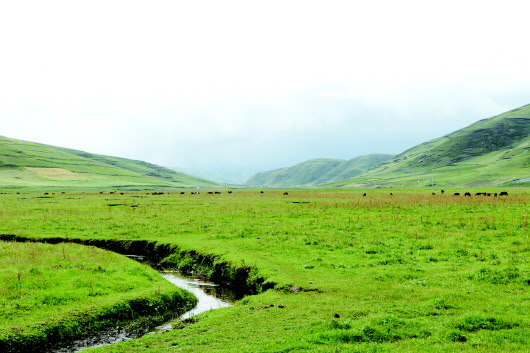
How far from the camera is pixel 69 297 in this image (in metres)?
19.8

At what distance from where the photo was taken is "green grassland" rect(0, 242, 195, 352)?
53.7ft

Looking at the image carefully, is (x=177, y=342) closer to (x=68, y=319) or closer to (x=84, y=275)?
(x=68, y=319)

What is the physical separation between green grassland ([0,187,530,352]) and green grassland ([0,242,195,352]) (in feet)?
9.42

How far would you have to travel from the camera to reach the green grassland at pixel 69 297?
644 inches

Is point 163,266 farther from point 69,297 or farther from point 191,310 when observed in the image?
point 69,297

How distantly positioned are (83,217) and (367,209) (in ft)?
139

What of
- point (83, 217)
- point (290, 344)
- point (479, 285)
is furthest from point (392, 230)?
point (83, 217)

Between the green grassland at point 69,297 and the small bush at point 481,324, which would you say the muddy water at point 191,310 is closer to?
the green grassland at point 69,297

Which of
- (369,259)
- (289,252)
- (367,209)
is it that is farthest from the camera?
(367,209)

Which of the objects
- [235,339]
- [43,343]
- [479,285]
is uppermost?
[479,285]

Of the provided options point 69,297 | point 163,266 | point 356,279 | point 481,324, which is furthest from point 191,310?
point 481,324

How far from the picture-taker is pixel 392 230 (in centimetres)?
3769

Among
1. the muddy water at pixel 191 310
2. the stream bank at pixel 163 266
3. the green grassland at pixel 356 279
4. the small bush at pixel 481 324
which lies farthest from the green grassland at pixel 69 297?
the small bush at pixel 481 324

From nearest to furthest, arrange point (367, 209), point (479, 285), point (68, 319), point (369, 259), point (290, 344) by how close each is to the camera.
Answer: point (290, 344), point (68, 319), point (479, 285), point (369, 259), point (367, 209)
